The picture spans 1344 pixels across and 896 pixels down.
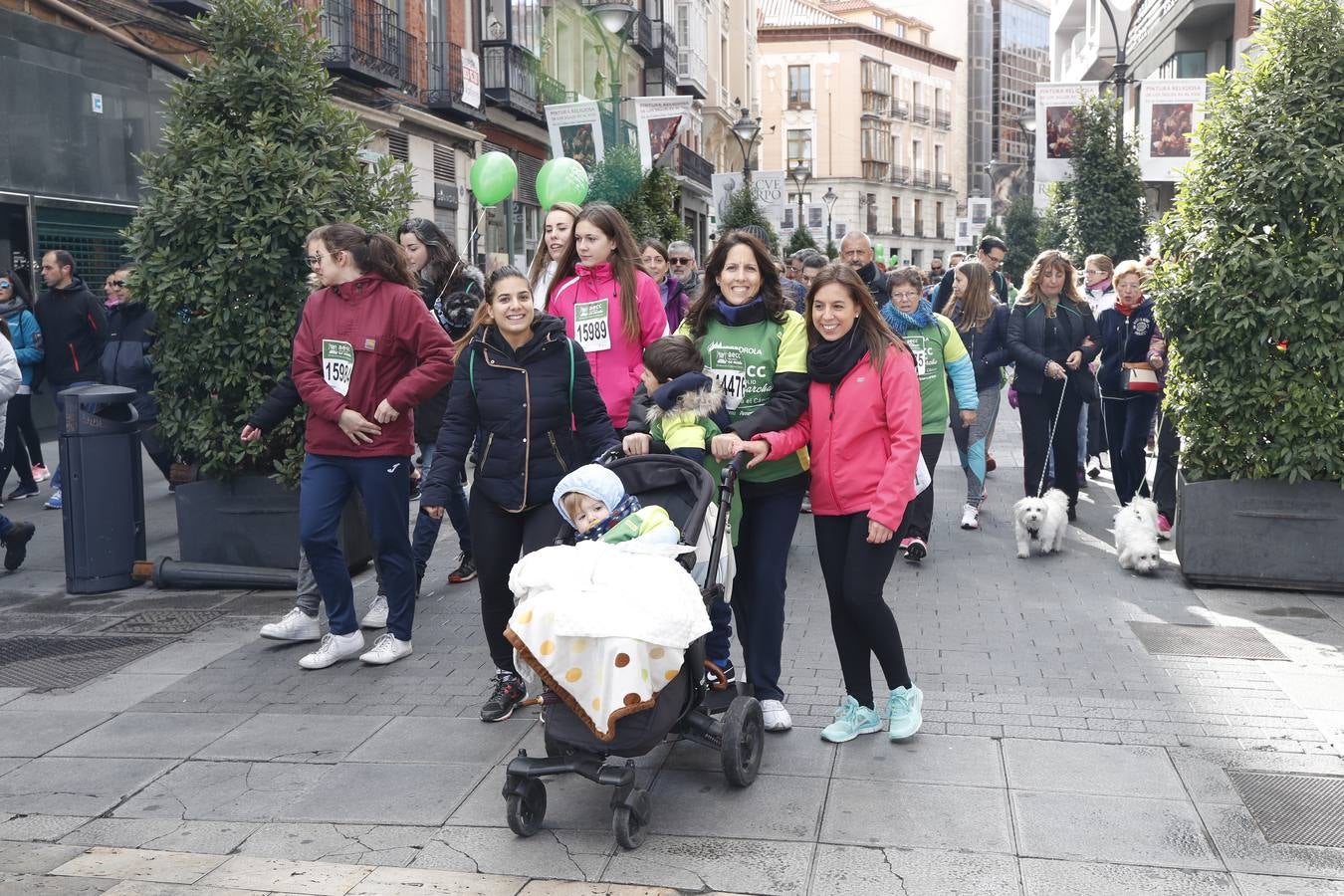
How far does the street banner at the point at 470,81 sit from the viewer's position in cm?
2312

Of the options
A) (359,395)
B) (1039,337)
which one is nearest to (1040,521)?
(1039,337)

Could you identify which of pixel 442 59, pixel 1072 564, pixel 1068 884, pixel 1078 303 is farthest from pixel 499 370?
pixel 442 59

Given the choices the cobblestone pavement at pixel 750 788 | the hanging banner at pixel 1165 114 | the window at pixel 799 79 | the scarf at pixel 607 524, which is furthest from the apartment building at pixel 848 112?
the scarf at pixel 607 524

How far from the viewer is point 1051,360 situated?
1000cm

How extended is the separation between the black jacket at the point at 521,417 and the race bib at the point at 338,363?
0.86 meters

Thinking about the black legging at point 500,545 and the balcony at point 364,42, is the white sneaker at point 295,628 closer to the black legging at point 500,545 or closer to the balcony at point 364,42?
the black legging at point 500,545

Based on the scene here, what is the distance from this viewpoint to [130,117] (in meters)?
16.3

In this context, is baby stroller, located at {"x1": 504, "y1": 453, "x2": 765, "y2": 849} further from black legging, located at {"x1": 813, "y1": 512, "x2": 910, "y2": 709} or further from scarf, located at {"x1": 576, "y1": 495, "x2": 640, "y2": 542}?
black legging, located at {"x1": 813, "y1": 512, "x2": 910, "y2": 709}

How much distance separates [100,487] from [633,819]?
5.02 metres

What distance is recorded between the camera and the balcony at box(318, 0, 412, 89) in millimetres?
20359

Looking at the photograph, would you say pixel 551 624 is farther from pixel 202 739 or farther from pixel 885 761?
pixel 202 739

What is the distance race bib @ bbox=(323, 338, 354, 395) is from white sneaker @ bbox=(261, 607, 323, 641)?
126 cm

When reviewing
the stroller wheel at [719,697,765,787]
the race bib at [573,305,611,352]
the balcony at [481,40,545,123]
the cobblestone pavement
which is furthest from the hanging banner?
the stroller wheel at [719,697,765,787]

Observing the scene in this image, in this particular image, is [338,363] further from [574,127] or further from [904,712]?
[574,127]
